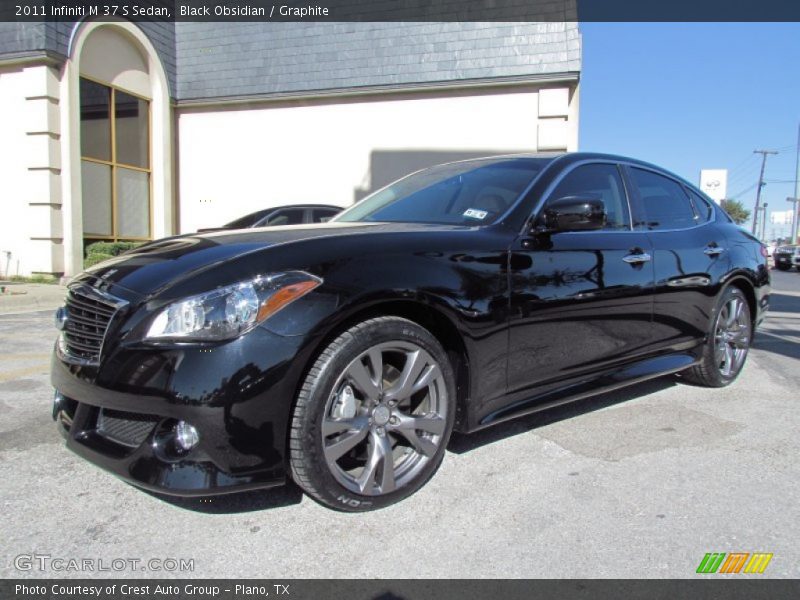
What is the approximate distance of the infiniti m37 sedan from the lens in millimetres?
2199

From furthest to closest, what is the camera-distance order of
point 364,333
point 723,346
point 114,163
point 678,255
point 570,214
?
point 114,163, point 723,346, point 678,255, point 570,214, point 364,333

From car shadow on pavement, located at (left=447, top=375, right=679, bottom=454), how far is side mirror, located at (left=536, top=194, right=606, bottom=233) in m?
1.20

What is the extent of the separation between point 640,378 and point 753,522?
1277 millimetres

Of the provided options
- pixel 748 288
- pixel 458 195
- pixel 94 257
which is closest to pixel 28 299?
pixel 94 257

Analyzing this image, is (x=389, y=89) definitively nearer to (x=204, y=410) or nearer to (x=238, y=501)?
(x=238, y=501)

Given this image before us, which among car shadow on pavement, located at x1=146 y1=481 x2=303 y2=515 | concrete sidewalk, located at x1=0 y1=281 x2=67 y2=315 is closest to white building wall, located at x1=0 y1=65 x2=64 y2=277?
concrete sidewalk, located at x1=0 y1=281 x2=67 y2=315

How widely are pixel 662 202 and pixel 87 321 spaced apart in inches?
141

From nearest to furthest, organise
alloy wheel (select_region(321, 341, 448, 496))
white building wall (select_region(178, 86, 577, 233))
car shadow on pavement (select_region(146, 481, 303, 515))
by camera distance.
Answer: alloy wheel (select_region(321, 341, 448, 496)), car shadow on pavement (select_region(146, 481, 303, 515)), white building wall (select_region(178, 86, 577, 233))

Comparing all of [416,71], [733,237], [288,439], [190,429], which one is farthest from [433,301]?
[416,71]

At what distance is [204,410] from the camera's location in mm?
2145

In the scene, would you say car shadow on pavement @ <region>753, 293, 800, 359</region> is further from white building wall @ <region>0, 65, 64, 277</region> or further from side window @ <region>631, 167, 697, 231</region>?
white building wall @ <region>0, 65, 64, 277</region>

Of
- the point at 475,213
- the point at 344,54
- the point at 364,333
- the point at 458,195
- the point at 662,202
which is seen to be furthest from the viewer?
the point at 344,54

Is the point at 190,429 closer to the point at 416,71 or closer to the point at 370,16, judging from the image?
the point at 416,71

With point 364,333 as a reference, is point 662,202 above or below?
above
